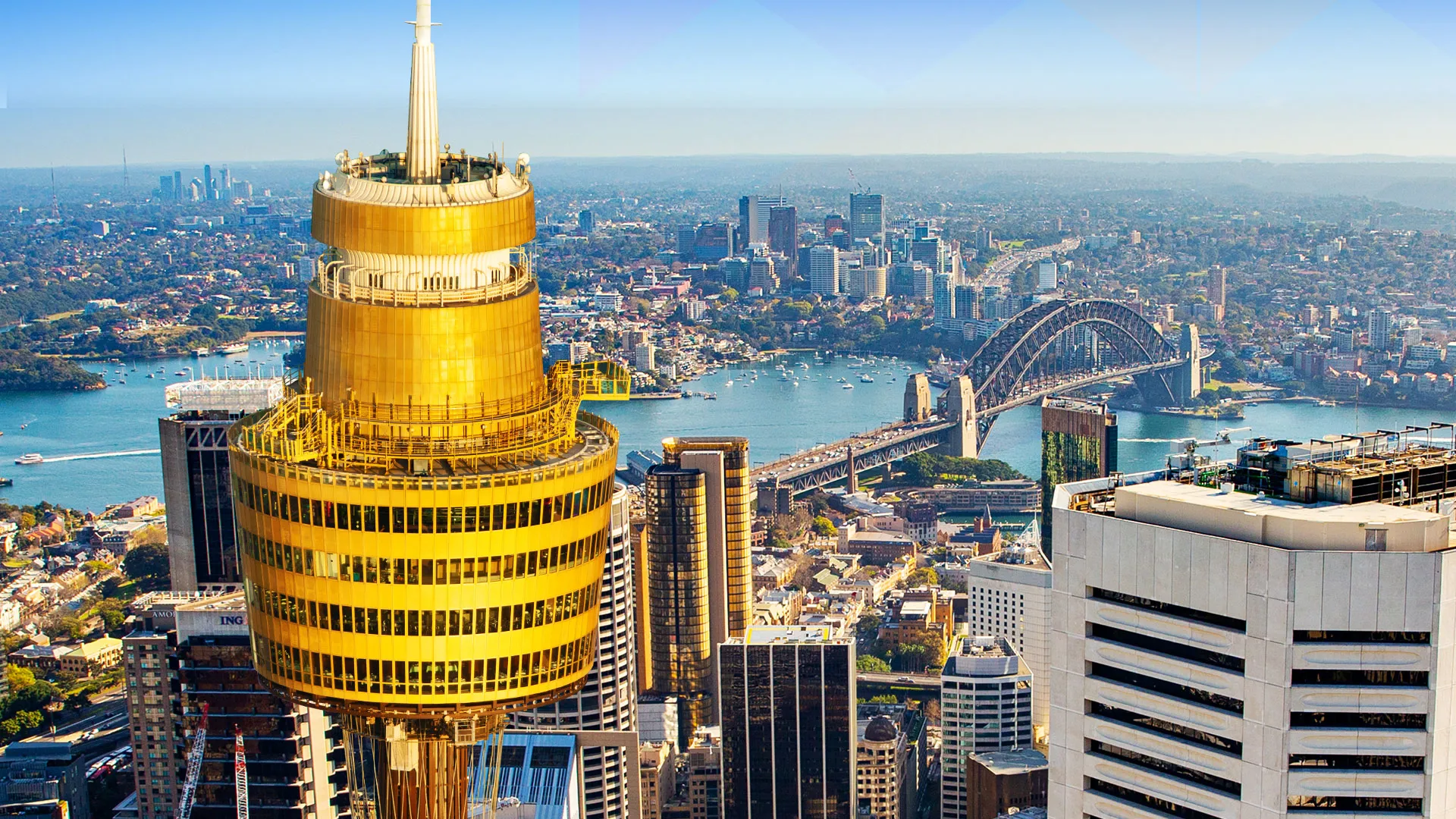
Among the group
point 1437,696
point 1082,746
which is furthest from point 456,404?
point 1437,696

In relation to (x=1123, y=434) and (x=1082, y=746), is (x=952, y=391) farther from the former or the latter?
(x=1082, y=746)

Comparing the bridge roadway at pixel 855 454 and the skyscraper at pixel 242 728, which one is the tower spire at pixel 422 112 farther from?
the bridge roadway at pixel 855 454

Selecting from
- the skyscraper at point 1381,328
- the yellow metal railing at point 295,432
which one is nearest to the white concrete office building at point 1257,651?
the yellow metal railing at point 295,432

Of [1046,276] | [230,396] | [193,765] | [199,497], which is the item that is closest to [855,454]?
[230,396]

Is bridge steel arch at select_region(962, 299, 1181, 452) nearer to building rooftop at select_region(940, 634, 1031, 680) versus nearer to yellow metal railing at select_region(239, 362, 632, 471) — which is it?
building rooftop at select_region(940, 634, 1031, 680)

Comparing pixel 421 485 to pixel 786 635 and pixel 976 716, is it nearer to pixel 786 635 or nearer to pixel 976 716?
pixel 786 635
